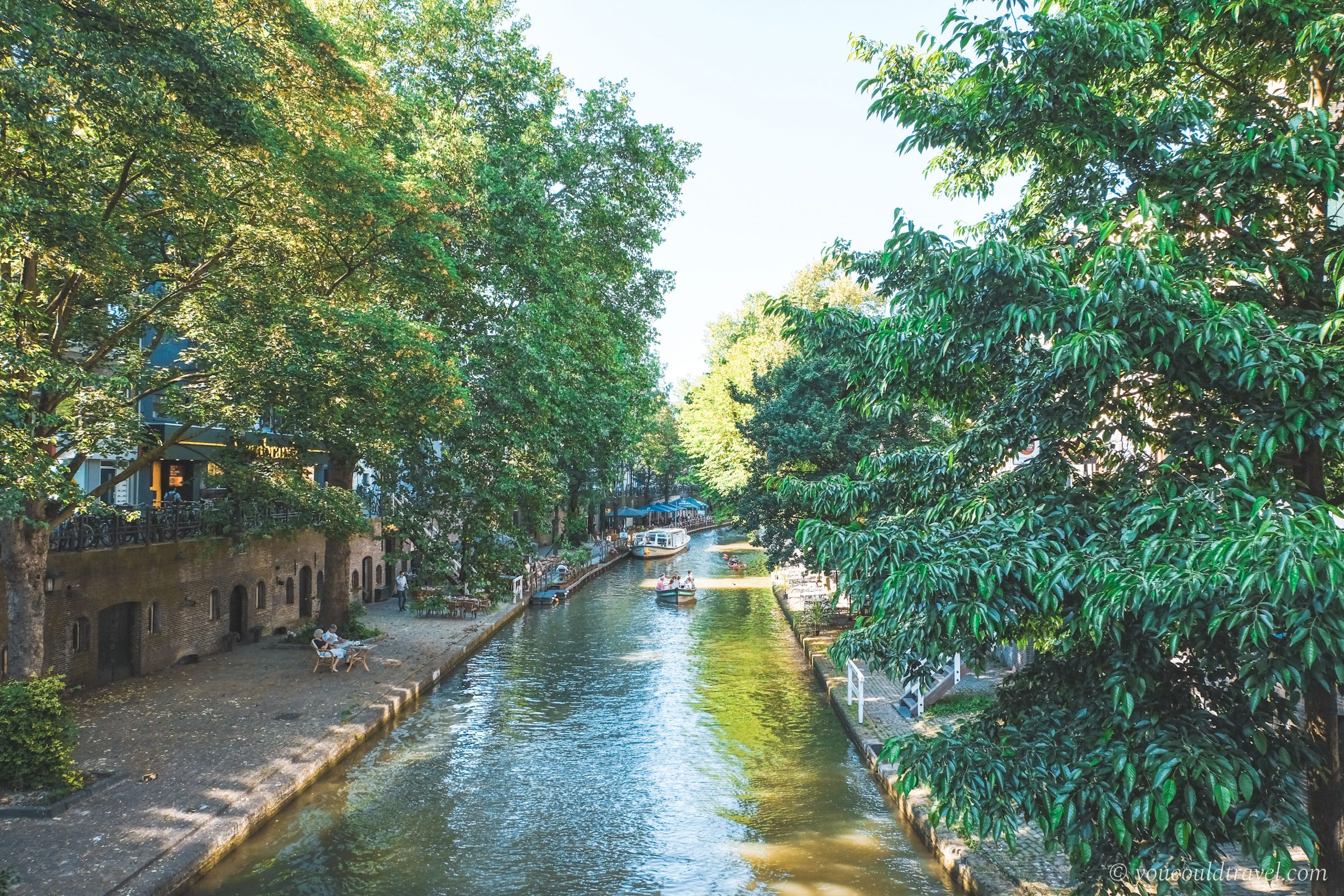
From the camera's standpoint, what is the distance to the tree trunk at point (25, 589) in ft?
41.9

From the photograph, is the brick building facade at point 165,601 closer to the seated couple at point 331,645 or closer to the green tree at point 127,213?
the seated couple at point 331,645

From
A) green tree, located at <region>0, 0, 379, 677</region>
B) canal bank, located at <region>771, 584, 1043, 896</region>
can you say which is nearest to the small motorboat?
canal bank, located at <region>771, 584, 1043, 896</region>

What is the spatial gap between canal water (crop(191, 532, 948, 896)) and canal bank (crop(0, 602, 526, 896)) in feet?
1.54

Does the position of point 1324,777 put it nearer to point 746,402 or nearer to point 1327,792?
point 1327,792

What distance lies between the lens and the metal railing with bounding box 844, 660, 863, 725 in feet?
55.3

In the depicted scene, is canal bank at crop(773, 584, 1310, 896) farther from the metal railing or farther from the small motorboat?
the small motorboat

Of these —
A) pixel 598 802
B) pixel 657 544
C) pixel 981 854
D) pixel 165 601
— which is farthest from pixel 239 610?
pixel 657 544

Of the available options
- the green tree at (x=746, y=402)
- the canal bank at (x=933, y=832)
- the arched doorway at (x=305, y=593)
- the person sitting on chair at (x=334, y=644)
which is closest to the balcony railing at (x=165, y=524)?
the person sitting on chair at (x=334, y=644)

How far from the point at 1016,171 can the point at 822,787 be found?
396 inches

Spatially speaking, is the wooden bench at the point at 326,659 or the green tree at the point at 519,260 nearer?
the wooden bench at the point at 326,659

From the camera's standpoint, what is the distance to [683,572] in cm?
4947

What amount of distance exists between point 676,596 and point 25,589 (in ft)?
83.9

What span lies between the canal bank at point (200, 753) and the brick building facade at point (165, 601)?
626 millimetres

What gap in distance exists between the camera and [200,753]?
14.0m
